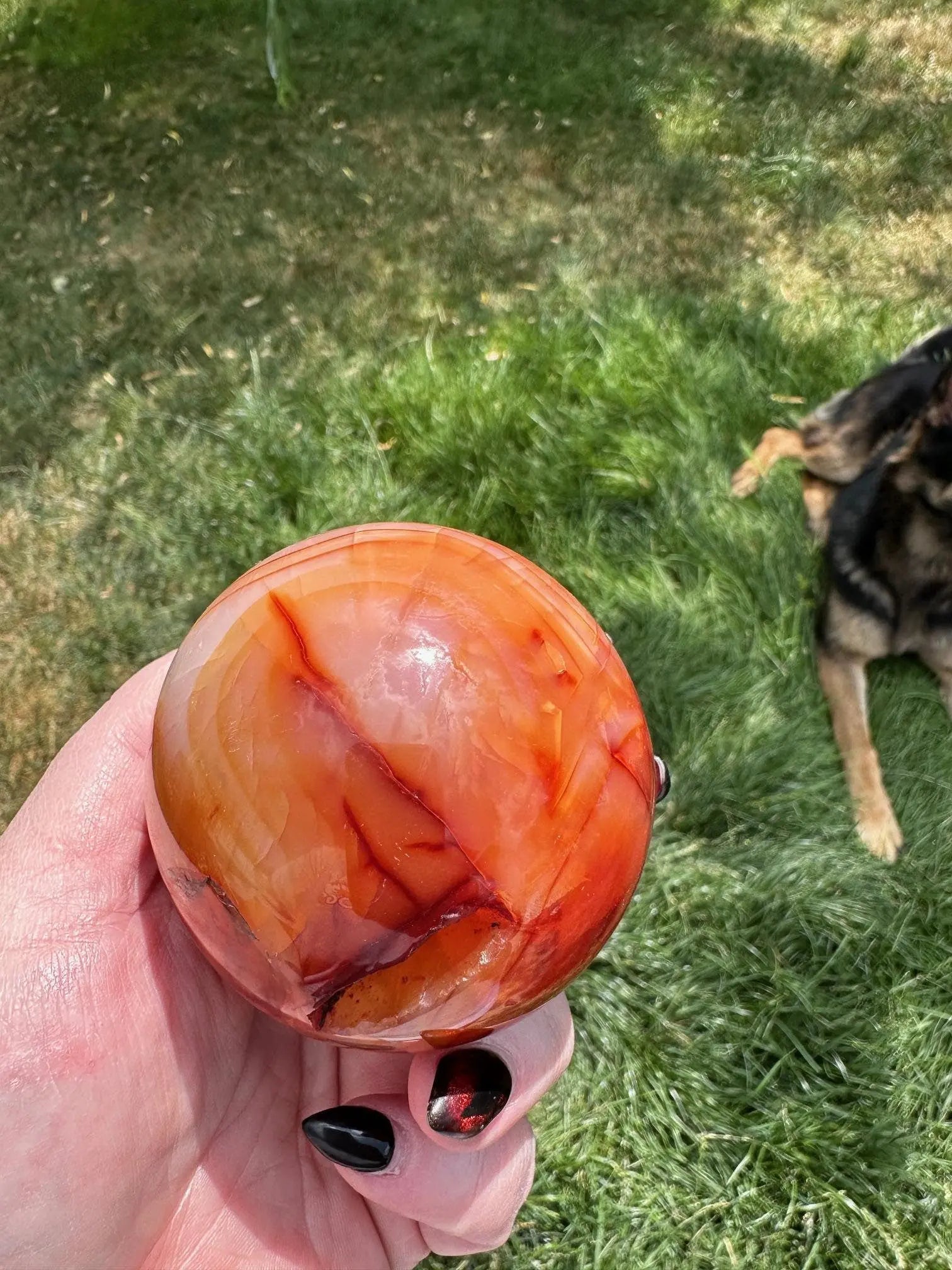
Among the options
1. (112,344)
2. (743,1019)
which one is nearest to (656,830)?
(743,1019)

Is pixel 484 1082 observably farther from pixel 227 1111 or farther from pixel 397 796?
pixel 397 796

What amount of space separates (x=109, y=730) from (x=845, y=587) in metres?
2.19

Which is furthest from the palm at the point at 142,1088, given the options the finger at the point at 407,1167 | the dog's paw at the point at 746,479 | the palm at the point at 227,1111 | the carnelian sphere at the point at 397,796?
the dog's paw at the point at 746,479

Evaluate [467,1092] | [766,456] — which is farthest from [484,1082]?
[766,456]

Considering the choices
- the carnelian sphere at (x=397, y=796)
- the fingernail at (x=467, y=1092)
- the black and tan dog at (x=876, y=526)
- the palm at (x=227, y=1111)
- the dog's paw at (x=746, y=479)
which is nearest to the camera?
the carnelian sphere at (x=397, y=796)

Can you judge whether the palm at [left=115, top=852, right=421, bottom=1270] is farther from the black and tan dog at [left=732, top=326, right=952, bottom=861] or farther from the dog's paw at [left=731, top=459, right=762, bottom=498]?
the dog's paw at [left=731, top=459, right=762, bottom=498]

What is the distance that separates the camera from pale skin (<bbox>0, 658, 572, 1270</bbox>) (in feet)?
4.42

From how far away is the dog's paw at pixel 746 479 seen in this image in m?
3.10

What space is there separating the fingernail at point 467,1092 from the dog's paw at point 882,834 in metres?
1.48

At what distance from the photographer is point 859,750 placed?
265cm

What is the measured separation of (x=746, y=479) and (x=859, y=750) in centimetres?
100

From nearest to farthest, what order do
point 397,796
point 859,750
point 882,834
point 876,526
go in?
point 397,796
point 882,834
point 859,750
point 876,526

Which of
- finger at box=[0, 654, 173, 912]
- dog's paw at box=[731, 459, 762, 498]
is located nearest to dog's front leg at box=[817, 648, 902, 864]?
dog's paw at box=[731, 459, 762, 498]

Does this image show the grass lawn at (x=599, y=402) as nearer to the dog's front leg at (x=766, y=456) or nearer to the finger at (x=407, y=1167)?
the dog's front leg at (x=766, y=456)
